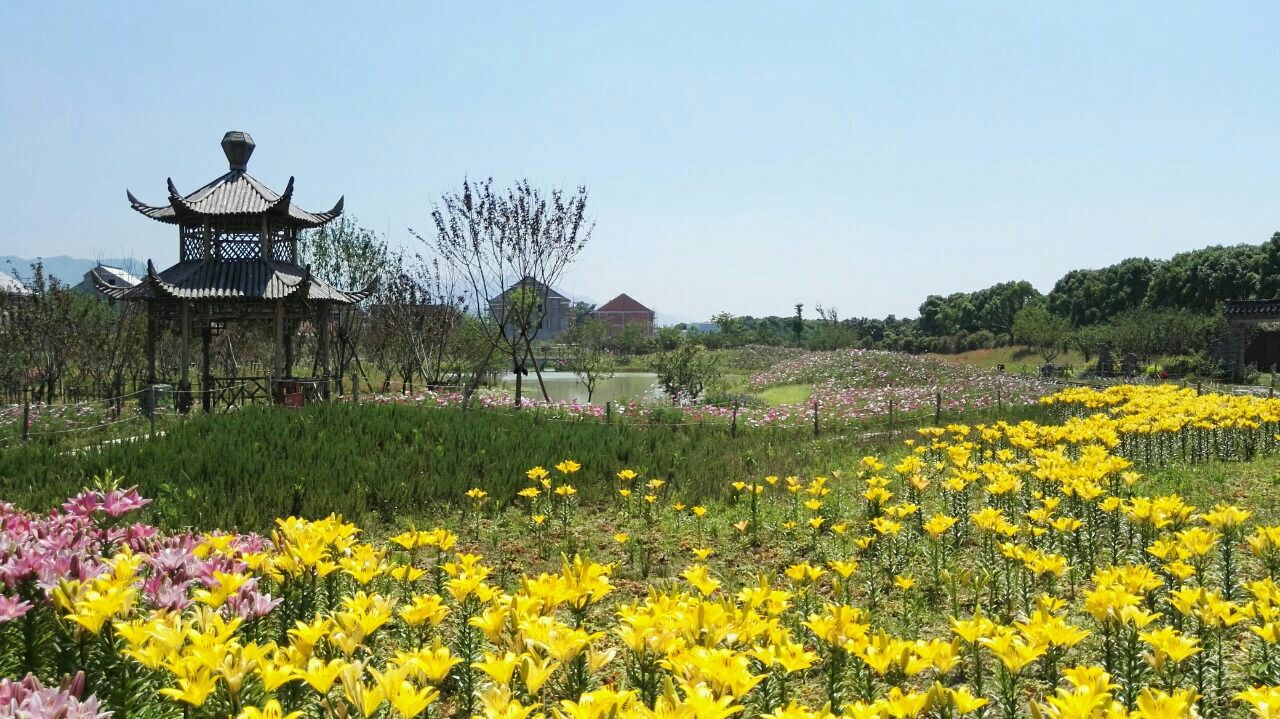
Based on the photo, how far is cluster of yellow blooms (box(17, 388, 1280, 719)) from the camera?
2074 millimetres

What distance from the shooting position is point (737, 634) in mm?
2588

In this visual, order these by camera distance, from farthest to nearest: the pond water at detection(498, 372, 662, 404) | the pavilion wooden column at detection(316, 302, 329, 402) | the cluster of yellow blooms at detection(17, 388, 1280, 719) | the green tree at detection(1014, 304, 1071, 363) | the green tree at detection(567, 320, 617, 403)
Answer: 1. the green tree at detection(1014, 304, 1071, 363)
2. the pond water at detection(498, 372, 662, 404)
3. the green tree at detection(567, 320, 617, 403)
4. the pavilion wooden column at detection(316, 302, 329, 402)
5. the cluster of yellow blooms at detection(17, 388, 1280, 719)

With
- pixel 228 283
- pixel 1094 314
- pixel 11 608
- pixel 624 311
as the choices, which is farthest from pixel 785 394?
pixel 624 311

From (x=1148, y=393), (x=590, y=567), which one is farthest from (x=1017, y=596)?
(x=1148, y=393)

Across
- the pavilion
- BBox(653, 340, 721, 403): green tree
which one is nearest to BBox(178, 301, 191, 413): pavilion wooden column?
the pavilion

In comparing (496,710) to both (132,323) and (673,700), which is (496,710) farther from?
(132,323)

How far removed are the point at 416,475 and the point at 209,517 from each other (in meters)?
2.39

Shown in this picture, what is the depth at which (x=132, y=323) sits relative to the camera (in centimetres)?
1905

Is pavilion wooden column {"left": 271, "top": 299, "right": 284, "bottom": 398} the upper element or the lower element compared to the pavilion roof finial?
lower

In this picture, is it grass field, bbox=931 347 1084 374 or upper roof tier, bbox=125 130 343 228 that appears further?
grass field, bbox=931 347 1084 374

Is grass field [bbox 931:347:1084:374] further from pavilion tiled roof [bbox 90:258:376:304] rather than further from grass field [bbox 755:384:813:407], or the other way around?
pavilion tiled roof [bbox 90:258:376:304]

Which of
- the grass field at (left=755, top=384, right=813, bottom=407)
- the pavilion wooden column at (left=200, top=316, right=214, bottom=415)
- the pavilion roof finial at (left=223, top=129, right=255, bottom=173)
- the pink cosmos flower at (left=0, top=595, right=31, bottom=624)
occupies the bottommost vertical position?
the grass field at (left=755, top=384, right=813, bottom=407)

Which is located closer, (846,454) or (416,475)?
(416,475)

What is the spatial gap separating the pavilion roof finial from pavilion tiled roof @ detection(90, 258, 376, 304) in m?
2.30
